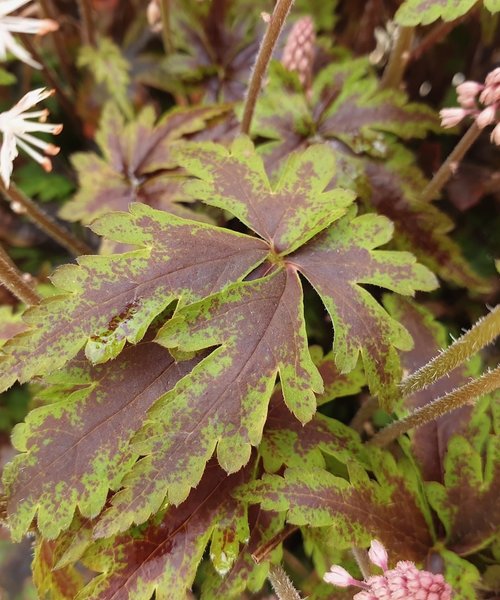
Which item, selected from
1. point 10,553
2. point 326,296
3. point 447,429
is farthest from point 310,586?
point 10,553

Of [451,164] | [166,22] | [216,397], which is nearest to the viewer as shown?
[216,397]

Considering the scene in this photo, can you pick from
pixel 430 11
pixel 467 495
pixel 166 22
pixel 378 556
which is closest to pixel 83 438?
pixel 378 556

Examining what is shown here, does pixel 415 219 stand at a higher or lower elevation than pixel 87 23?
lower

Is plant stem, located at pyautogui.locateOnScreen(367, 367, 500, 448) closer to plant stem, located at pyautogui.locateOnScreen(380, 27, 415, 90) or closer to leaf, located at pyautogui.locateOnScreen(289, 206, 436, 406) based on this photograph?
leaf, located at pyautogui.locateOnScreen(289, 206, 436, 406)

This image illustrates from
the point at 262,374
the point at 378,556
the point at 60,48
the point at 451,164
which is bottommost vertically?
the point at 378,556

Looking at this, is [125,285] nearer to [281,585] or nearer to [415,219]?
[281,585]

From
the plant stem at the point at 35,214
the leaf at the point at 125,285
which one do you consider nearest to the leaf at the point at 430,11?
the leaf at the point at 125,285

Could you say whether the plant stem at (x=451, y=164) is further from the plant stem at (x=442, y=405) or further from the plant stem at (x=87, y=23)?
the plant stem at (x=87, y=23)
